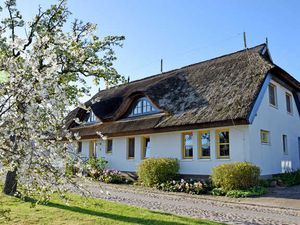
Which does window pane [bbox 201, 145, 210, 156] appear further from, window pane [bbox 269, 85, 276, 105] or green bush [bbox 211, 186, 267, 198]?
window pane [bbox 269, 85, 276, 105]

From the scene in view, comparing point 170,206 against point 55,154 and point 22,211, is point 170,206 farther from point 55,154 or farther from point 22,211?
point 55,154

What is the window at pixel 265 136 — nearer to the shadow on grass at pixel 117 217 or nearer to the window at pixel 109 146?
the shadow on grass at pixel 117 217


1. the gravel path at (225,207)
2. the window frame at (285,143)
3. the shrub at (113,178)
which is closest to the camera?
the gravel path at (225,207)

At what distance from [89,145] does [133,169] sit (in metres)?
5.84

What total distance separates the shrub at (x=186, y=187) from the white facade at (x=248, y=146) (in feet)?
4.58

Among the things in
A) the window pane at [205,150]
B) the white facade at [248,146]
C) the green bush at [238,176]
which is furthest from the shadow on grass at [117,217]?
the window pane at [205,150]

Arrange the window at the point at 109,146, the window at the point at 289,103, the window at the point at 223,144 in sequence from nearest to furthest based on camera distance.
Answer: the window at the point at 223,144 < the window at the point at 289,103 < the window at the point at 109,146

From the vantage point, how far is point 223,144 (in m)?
15.0

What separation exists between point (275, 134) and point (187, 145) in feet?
16.9

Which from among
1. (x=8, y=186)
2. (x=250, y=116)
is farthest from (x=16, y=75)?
(x=250, y=116)

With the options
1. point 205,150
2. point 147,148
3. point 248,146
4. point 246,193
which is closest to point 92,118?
point 147,148

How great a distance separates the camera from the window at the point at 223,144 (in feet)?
48.8

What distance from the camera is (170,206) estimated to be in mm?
10000

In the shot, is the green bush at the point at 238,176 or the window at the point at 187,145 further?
the window at the point at 187,145
